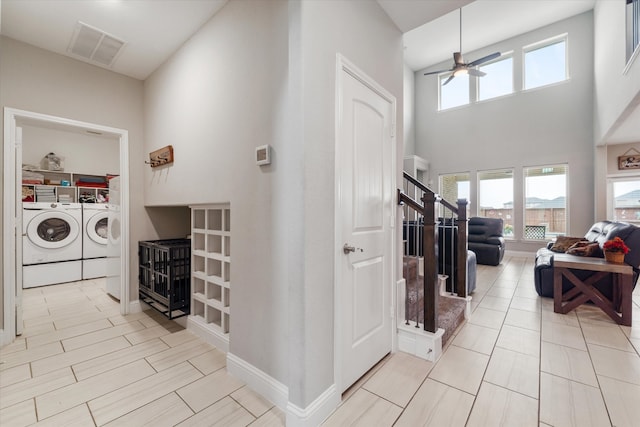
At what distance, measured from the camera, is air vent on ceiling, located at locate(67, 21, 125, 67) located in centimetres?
234

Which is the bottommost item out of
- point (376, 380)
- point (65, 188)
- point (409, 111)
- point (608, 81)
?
point (376, 380)

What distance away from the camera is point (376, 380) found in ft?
5.78

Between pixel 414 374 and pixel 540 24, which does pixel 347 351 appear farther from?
pixel 540 24

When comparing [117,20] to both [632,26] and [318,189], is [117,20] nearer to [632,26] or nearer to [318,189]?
[318,189]

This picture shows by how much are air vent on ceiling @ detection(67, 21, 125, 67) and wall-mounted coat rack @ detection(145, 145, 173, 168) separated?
1.01 m

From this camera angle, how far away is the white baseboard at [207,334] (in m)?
2.19

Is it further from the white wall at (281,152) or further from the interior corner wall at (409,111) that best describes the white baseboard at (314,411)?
the interior corner wall at (409,111)

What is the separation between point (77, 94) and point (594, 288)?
5914 millimetres

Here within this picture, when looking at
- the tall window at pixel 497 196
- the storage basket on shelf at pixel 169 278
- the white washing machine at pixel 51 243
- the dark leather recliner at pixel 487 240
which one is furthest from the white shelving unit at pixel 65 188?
the tall window at pixel 497 196

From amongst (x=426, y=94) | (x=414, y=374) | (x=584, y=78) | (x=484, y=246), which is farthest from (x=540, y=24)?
(x=414, y=374)

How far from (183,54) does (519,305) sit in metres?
4.53

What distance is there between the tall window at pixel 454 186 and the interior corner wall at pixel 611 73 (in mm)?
2662

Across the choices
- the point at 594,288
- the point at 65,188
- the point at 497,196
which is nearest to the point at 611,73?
the point at 497,196

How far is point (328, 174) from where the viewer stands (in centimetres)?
151
